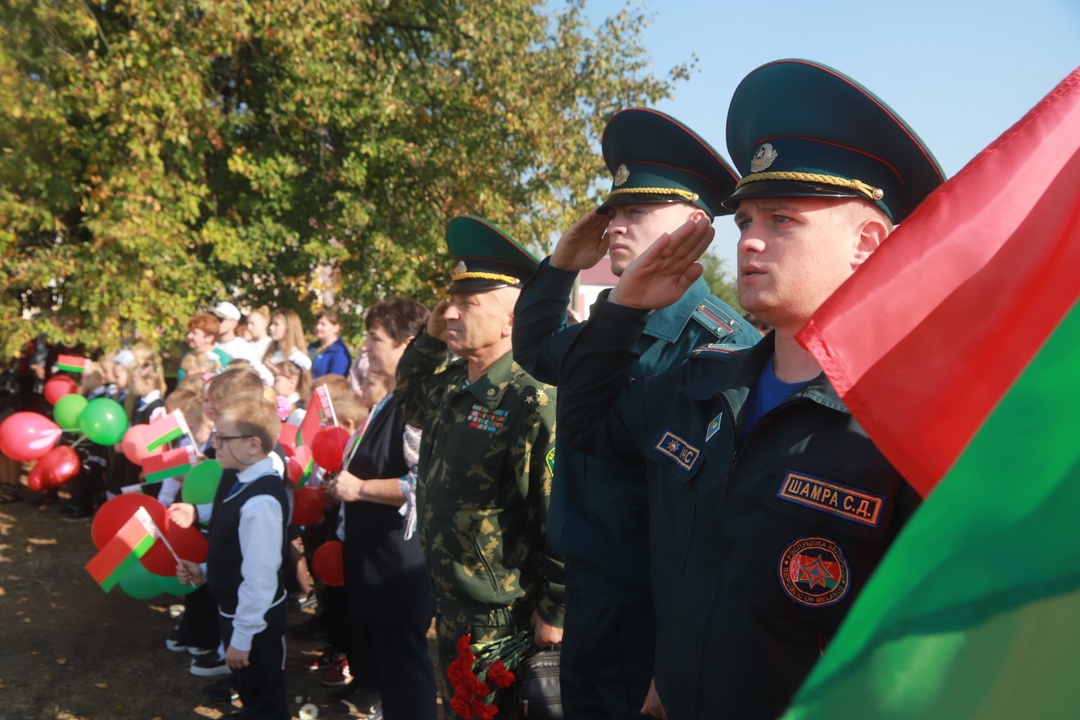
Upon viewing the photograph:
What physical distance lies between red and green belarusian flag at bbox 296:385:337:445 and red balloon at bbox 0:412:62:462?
11.5ft

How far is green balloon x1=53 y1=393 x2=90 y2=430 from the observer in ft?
26.6

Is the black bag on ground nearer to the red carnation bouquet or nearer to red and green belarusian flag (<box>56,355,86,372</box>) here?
the red carnation bouquet

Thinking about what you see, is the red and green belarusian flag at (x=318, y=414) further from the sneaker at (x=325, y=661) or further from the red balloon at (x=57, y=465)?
the red balloon at (x=57, y=465)

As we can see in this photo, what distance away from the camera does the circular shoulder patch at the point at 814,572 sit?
157 cm

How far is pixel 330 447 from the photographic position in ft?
16.2

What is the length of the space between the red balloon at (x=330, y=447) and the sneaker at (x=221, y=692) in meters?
1.37

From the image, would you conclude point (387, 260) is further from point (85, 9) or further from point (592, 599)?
point (592, 599)

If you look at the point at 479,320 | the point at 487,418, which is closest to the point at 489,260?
the point at 479,320

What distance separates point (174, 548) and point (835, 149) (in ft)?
13.6

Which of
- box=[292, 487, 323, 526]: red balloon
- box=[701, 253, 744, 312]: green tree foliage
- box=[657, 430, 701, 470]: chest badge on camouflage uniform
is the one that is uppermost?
box=[701, 253, 744, 312]: green tree foliage

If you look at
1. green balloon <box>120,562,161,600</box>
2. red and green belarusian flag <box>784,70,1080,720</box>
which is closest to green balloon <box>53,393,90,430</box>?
green balloon <box>120,562,161,600</box>

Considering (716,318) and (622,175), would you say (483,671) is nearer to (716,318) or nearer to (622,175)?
(716,318)

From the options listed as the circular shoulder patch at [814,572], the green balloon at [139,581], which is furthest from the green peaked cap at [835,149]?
the green balloon at [139,581]

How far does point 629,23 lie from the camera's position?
53.1 feet
